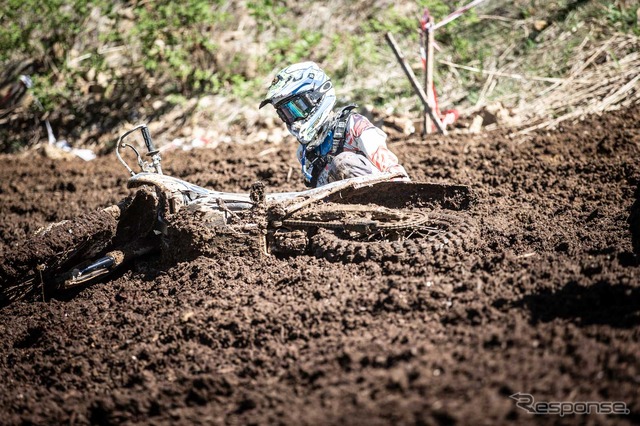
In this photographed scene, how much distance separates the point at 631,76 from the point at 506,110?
6.10 ft

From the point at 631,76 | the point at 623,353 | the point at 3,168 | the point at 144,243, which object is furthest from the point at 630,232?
the point at 3,168

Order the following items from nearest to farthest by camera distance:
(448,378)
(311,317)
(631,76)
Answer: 1. (448,378)
2. (311,317)
3. (631,76)

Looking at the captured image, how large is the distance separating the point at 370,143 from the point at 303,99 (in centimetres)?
73

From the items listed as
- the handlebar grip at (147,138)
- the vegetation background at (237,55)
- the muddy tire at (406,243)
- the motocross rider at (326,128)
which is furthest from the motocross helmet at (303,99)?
the vegetation background at (237,55)

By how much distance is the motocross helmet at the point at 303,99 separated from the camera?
571 cm

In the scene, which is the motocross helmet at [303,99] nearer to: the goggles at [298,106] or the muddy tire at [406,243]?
the goggles at [298,106]

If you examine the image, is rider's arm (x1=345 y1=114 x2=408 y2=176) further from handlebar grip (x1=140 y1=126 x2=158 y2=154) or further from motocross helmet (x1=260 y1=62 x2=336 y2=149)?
handlebar grip (x1=140 y1=126 x2=158 y2=154)

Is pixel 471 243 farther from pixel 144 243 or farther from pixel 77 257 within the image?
pixel 77 257

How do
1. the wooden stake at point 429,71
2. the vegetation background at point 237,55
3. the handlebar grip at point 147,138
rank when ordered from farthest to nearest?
the vegetation background at point 237,55 → the wooden stake at point 429,71 → the handlebar grip at point 147,138

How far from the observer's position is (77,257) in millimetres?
5348

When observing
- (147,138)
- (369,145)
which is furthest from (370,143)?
(147,138)

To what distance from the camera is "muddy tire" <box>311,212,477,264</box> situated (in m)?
4.82

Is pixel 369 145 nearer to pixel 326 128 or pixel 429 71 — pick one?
pixel 326 128

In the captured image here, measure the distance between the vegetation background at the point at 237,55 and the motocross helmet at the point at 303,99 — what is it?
4.73 metres
